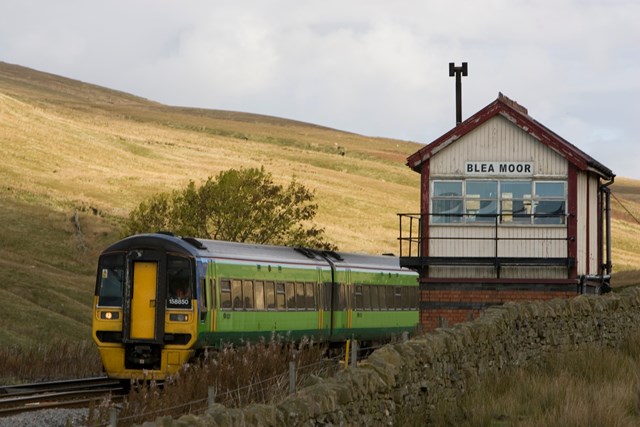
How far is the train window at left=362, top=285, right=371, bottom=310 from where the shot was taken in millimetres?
30531

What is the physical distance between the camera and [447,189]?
2944cm

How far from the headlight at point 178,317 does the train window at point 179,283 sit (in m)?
0.15

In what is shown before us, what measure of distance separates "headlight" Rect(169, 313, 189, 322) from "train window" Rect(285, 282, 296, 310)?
4.52m

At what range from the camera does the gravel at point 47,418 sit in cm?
1569

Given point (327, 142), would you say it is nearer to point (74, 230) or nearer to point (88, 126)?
point (88, 126)

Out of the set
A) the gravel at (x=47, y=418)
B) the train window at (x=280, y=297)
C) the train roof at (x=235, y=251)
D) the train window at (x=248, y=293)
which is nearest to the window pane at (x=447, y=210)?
the train roof at (x=235, y=251)

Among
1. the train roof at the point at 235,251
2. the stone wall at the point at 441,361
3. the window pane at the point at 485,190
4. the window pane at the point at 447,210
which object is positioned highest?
the window pane at the point at 485,190

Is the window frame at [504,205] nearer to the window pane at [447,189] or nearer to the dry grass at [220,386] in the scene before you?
the window pane at [447,189]

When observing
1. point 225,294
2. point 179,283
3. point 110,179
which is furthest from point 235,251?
point 110,179

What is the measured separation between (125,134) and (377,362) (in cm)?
9550

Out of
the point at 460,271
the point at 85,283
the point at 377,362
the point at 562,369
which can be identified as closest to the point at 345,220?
the point at 85,283

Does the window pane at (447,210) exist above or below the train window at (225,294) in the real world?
above

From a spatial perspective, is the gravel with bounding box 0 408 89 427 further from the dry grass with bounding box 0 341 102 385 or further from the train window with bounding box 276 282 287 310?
the train window with bounding box 276 282 287 310

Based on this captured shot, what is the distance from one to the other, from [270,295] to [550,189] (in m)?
8.14
